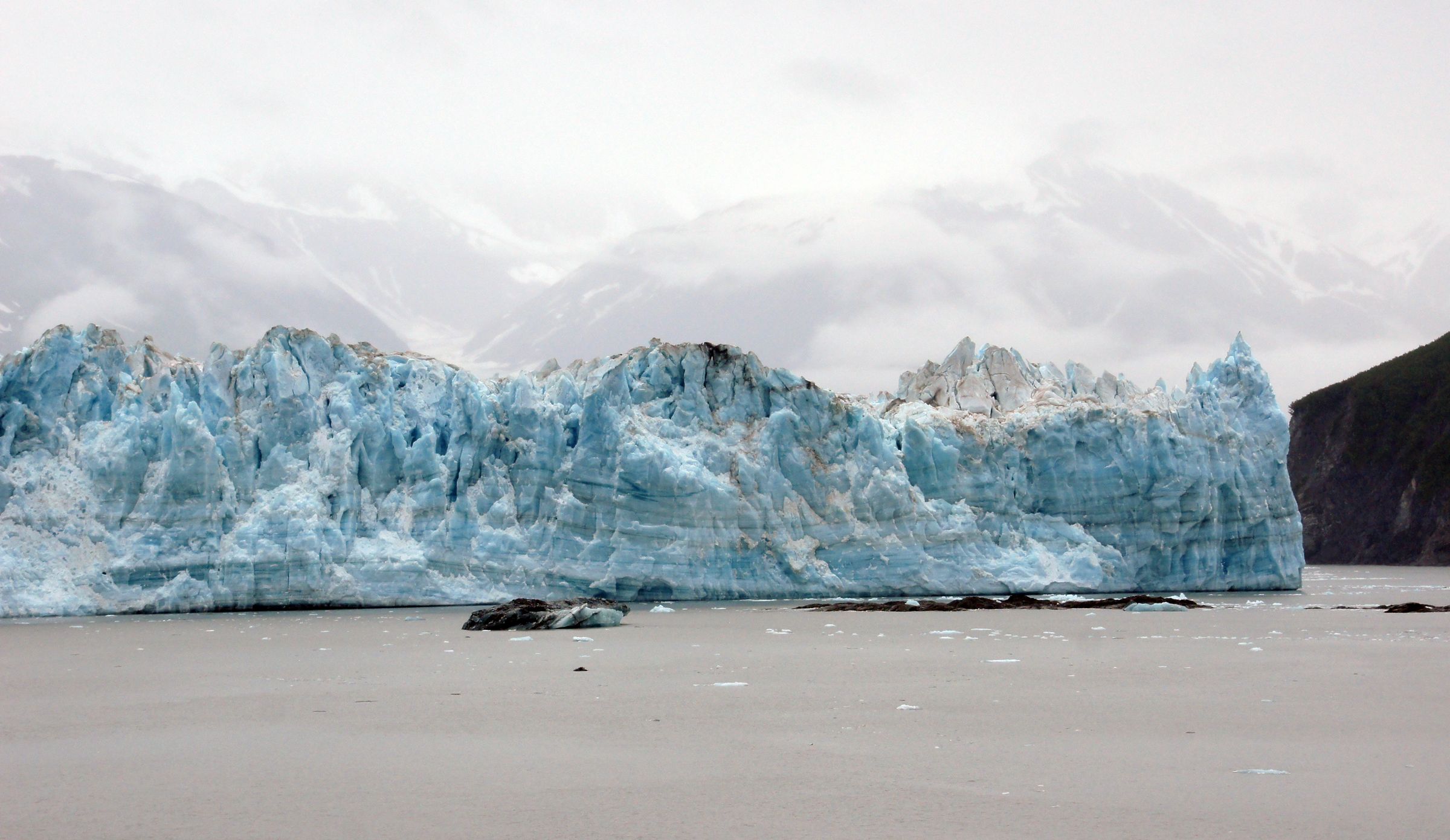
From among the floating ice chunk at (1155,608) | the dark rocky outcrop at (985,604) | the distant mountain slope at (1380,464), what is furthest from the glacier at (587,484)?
the distant mountain slope at (1380,464)

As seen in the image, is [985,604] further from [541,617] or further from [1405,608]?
[541,617]

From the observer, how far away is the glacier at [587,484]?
22.1m

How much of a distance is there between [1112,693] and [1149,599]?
564 inches

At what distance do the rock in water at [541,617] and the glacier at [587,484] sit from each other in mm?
5564

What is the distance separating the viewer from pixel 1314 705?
846cm

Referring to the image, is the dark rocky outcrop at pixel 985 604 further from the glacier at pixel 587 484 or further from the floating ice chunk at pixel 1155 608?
the glacier at pixel 587 484

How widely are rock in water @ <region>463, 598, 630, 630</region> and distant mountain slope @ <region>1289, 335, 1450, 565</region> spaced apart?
63587 millimetres

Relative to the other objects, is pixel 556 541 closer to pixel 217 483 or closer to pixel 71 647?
pixel 217 483

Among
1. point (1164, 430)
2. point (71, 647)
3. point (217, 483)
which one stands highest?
point (1164, 430)

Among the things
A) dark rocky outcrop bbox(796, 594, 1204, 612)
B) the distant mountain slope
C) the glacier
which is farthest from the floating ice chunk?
the distant mountain slope

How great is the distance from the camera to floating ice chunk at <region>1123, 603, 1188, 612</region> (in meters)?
21.0

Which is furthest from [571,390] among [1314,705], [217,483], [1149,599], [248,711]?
[1314,705]

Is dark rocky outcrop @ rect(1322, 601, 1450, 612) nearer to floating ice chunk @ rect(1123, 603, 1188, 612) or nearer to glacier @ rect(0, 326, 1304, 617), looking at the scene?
floating ice chunk @ rect(1123, 603, 1188, 612)

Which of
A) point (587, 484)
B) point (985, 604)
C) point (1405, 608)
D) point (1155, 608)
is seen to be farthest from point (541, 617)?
point (1405, 608)
